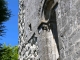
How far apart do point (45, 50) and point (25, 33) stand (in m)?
1.73

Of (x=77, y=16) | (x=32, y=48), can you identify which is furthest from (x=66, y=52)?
→ (x=32, y=48)

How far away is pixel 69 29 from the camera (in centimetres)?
447

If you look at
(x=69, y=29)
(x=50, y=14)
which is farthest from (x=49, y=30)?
(x=69, y=29)

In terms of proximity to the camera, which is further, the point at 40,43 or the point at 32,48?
the point at 32,48

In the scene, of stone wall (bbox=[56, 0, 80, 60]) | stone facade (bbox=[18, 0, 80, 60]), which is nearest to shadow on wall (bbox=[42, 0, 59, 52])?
stone facade (bbox=[18, 0, 80, 60])

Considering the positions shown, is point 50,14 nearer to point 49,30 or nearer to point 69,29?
point 49,30

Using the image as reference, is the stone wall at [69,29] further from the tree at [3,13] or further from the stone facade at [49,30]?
the tree at [3,13]

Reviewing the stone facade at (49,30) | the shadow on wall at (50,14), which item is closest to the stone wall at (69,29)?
the stone facade at (49,30)

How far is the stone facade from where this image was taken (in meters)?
4.34

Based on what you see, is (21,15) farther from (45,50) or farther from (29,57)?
(45,50)

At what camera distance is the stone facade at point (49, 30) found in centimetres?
434

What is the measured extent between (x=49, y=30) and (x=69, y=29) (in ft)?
5.82

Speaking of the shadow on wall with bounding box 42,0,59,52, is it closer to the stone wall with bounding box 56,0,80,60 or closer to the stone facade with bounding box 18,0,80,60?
the stone facade with bounding box 18,0,80,60

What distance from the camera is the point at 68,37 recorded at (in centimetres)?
444
